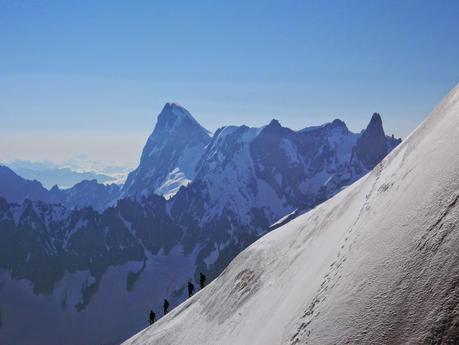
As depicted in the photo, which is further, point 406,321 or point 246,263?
point 246,263

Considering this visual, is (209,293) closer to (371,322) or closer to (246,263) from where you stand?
(246,263)

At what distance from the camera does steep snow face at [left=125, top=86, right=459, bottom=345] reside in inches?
688

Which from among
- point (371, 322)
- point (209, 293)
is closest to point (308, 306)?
point (371, 322)

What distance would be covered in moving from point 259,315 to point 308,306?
984 centimetres

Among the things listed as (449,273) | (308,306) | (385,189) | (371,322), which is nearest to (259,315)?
(308,306)

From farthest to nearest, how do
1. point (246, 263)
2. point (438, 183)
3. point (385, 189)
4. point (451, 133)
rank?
point (246, 263) → point (385, 189) → point (451, 133) → point (438, 183)

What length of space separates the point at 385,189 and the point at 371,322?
10.1m

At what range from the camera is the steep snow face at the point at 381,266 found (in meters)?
17.5

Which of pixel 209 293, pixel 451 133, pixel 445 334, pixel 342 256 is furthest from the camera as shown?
pixel 209 293

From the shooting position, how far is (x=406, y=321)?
1739 cm

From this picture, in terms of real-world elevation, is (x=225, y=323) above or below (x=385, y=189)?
below

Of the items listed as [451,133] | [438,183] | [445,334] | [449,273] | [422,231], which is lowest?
[445,334]

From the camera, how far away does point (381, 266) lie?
20438 millimetres

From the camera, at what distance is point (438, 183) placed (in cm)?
2070
